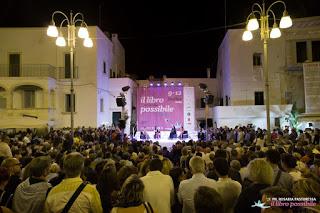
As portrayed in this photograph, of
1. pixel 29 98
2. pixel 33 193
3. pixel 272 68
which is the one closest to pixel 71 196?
pixel 33 193

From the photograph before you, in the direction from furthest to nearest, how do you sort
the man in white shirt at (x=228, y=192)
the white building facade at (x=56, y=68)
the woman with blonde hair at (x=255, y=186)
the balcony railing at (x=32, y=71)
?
the balcony railing at (x=32, y=71) < the white building facade at (x=56, y=68) < the man in white shirt at (x=228, y=192) < the woman with blonde hair at (x=255, y=186)

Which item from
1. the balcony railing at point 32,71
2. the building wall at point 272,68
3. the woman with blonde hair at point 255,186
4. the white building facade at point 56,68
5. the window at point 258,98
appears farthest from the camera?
the window at point 258,98

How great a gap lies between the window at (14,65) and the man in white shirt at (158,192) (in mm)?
24370

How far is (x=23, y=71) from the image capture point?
2605 cm

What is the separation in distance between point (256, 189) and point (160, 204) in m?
1.30

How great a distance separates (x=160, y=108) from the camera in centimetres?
2755

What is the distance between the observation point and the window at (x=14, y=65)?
26.2 meters

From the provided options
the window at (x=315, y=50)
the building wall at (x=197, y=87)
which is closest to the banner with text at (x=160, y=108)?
the building wall at (x=197, y=87)

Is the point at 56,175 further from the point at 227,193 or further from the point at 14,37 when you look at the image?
the point at 14,37

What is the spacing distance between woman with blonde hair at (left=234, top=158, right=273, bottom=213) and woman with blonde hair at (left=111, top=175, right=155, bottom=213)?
1071 mm

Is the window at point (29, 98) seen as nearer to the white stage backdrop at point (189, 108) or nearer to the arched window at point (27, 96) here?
the arched window at point (27, 96)

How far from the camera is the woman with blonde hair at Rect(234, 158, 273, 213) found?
3623 millimetres

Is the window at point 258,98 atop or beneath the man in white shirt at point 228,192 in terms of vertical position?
atop

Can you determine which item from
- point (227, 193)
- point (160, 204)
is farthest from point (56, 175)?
point (227, 193)
